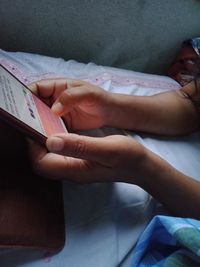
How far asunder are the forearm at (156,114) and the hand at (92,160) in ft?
0.54

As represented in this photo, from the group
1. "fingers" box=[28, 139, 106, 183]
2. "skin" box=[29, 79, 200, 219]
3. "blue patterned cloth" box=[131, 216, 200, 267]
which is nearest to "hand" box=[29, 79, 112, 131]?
"skin" box=[29, 79, 200, 219]

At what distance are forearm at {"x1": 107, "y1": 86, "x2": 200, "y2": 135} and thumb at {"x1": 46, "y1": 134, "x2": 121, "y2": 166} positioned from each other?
0.19 meters

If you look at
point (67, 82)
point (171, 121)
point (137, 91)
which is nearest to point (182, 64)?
point (137, 91)

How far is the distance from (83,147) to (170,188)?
191mm

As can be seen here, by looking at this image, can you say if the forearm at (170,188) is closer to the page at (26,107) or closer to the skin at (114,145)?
the skin at (114,145)

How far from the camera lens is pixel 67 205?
538mm

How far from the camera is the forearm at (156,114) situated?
0.70m

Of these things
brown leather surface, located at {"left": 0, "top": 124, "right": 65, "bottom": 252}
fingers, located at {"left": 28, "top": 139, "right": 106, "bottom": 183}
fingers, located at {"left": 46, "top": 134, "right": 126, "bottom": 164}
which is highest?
fingers, located at {"left": 46, "top": 134, "right": 126, "bottom": 164}

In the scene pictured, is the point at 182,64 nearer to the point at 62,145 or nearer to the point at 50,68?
the point at 50,68

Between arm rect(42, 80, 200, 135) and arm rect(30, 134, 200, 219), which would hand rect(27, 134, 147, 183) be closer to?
arm rect(30, 134, 200, 219)

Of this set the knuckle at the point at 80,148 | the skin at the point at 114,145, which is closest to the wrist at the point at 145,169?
the skin at the point at 114,145

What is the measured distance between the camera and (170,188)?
1.89ft

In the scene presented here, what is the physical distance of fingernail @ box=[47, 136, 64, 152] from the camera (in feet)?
1.47

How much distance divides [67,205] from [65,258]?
0.28ft
